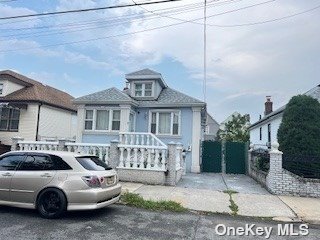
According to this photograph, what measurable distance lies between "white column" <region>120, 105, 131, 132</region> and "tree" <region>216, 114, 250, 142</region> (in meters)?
20.8

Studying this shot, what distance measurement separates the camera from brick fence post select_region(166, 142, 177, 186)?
11.8m

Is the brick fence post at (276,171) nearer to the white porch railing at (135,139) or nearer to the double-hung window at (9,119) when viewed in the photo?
the white porch railing at (135,139)

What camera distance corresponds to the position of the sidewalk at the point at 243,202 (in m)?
7.86

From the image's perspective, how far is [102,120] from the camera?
64.3ft

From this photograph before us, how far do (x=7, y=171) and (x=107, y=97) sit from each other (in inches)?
492

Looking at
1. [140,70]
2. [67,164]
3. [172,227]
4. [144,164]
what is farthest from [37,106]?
[172,227]

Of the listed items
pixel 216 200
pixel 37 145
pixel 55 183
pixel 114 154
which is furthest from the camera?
pixel 37 145

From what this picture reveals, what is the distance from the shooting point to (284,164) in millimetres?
11500

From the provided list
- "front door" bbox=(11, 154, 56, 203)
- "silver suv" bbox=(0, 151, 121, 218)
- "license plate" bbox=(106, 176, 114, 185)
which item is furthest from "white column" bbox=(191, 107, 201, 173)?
"front door" bbox=(11, 154, 56, 203)

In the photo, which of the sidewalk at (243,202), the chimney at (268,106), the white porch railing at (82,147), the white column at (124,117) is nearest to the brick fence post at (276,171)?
the sidewalk at (243,202)

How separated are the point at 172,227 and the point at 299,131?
7.69 meters

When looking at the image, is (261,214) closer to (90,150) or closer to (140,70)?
(90,150)

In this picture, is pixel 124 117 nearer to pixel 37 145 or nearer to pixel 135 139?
pixel 135 139

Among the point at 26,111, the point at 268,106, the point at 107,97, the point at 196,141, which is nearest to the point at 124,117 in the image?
the point at 107,97
